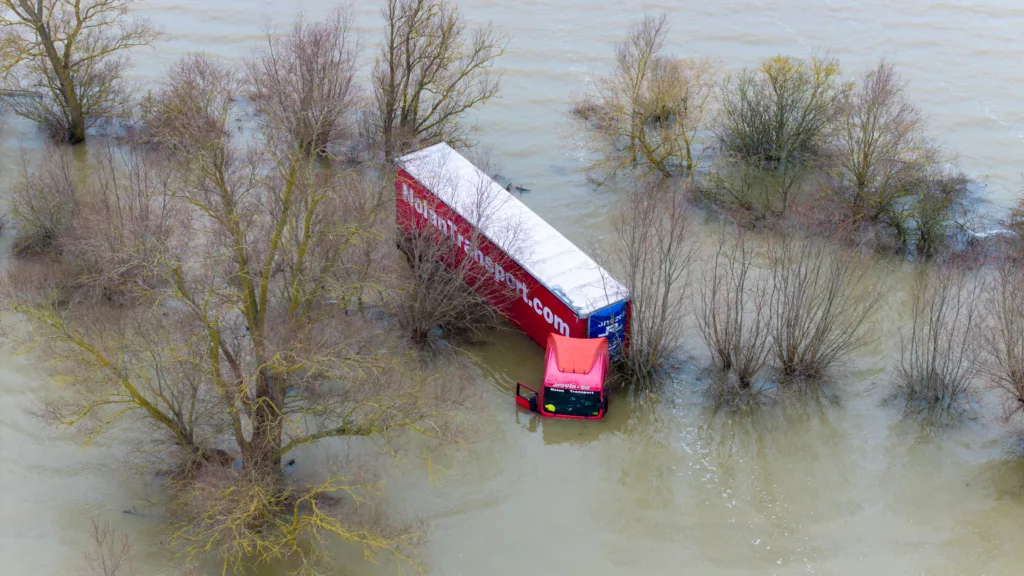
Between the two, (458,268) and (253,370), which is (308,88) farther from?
(253,370)

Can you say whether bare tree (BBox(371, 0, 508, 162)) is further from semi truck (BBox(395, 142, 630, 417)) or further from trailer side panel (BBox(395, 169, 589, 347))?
trailer side panel (BBox(395, 169, 589, 347))

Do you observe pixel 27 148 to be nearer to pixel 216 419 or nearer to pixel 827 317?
pixel 216 419

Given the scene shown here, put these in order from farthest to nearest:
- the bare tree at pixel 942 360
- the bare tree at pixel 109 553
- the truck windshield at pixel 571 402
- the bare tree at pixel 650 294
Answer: the truck windshield at pixel 571 402 < the bare tree at pixel 942 360 < the bare tree at pixel 650 294 < the bare tree at pixel 109 553

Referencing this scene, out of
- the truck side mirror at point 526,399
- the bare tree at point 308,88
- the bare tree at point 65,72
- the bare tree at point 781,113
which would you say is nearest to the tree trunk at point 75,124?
the bare tree at point 65,72

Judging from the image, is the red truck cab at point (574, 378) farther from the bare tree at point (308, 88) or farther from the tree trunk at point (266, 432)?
the bare tree at point (308, 88)

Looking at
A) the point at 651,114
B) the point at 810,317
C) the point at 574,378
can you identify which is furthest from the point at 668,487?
the point at 651,114

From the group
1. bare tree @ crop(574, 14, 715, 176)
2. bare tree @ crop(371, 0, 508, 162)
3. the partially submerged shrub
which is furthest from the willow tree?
bare tree @ crop(574, 14, 715, 176)
